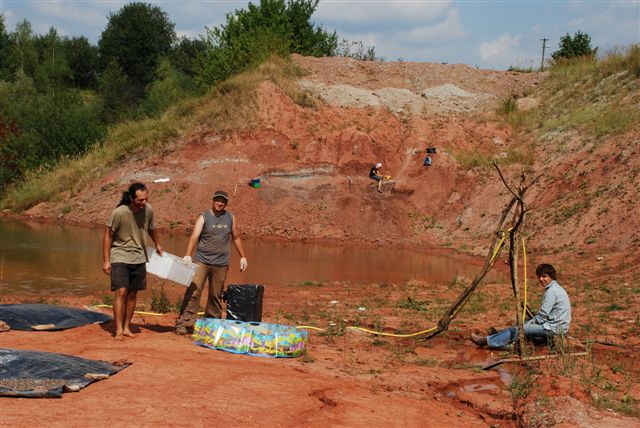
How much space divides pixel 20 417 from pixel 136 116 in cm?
3541

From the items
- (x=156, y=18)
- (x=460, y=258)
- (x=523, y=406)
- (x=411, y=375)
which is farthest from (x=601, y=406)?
(x=156, y=18)

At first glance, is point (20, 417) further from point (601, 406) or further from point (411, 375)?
point (601, 406)

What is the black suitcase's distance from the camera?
9680 millimetres

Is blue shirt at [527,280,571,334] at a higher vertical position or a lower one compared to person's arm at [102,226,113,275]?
Result: lower

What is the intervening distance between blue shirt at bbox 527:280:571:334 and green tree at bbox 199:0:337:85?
89.2ft

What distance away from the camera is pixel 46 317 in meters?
9.53

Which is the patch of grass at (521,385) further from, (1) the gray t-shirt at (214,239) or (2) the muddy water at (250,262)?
→ (2) the muddy water at (250,262)

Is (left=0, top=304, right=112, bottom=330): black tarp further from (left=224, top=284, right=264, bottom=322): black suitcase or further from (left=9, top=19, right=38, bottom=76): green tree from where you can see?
(left=9, top=19, right=38, bottom=76): green tree

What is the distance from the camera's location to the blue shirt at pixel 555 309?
30.7 feet

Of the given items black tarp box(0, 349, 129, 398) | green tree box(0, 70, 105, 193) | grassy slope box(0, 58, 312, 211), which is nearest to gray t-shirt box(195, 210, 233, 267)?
black tarp box(0, 349, 129, 398)

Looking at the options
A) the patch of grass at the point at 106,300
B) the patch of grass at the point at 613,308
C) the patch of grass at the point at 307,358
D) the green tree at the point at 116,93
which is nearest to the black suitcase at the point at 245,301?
the patch of grass at the point at 307,358

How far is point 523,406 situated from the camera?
24.1 feet

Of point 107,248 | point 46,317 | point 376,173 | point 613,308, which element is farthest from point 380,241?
point 107,248

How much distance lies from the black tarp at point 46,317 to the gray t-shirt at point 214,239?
5.07 ft
